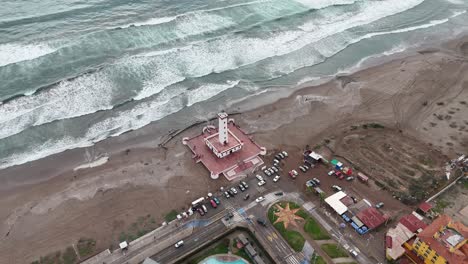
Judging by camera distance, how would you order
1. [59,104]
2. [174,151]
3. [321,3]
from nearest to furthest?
[174,151], [59,104], [321,3]

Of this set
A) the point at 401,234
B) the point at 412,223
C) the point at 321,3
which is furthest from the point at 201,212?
the point at 321,3

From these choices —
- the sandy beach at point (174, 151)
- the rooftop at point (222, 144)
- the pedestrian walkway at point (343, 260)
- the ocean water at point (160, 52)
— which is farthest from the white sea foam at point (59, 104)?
the pedestrian walkway at point (343, 260)

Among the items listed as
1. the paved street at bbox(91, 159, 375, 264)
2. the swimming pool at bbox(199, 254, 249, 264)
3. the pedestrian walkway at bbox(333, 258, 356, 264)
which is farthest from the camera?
the paved street at bbox(91, 159, 375, 264)

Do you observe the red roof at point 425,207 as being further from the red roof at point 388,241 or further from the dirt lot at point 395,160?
the red roof at point 388,241

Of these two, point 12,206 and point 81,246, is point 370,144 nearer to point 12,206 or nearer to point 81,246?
point 81,246

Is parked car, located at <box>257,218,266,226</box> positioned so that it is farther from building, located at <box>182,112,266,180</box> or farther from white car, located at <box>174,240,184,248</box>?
white car, located at <box>174,240,184,248</box>

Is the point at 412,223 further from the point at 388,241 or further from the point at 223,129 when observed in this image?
the point at 223,129

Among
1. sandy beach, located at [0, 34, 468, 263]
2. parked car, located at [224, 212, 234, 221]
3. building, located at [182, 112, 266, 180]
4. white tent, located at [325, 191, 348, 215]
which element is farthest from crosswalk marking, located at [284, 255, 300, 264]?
sandy beach, located at [0, 34, 468, 263]
